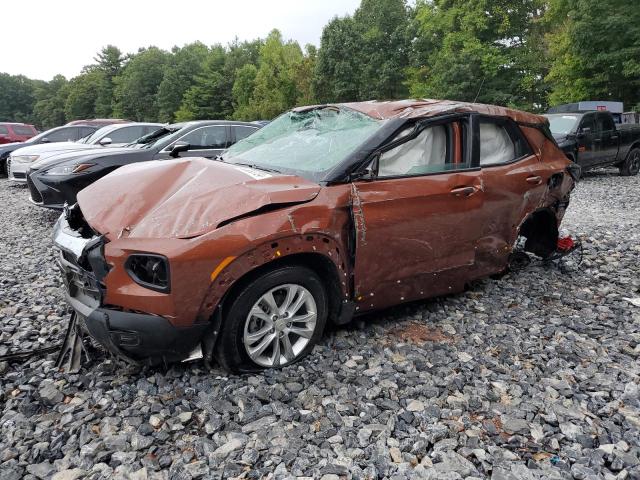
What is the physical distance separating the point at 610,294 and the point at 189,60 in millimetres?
66365

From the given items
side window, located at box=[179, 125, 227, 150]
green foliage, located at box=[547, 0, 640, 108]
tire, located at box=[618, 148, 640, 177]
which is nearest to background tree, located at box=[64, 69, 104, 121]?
green foliage, located at box=[547, 0, 640, 108]

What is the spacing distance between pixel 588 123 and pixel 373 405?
11494 mm

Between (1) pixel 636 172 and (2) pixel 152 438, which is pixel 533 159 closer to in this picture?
(2) pixel 152 438

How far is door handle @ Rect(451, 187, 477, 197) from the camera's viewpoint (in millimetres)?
3662

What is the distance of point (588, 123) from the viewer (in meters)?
11.7

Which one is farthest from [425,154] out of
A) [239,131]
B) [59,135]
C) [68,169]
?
[59,135]

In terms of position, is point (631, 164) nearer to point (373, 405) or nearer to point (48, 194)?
point (373, 405)

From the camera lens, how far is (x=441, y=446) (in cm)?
246

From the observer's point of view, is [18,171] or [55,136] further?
[55,136]

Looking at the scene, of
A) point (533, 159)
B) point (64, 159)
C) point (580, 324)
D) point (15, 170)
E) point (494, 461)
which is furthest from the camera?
point (15, 170)

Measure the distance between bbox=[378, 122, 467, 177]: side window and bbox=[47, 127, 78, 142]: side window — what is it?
46.4ft

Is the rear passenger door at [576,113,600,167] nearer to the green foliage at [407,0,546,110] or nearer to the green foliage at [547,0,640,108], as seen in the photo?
the green foliage at [547,0,640,108]

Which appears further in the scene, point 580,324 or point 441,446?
point 580,324

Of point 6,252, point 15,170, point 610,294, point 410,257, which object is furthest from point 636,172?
point 15,170
